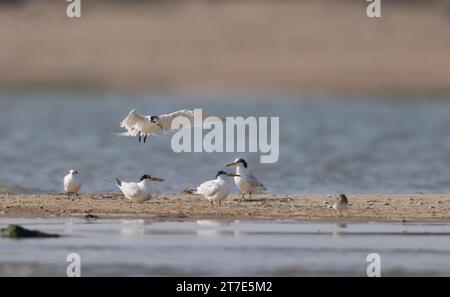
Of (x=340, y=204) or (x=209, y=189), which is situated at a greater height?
(x=209, y=189)

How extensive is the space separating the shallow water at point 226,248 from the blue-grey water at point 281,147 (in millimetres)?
4864

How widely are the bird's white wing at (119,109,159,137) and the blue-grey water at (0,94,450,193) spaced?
3.58ft

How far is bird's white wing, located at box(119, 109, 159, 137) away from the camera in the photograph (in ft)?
67.6

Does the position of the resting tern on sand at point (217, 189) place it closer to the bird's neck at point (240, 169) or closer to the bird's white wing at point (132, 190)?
the bird's white wing at point (132, 190)

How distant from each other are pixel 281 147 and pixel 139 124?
11145 millimetres

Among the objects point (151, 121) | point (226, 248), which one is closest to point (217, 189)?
point (151, 121)

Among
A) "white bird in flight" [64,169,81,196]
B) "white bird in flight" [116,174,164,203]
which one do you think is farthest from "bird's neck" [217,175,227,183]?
"white bird in flight" [64,169,81,196]

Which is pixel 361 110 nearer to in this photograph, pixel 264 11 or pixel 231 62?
pixel 231 62

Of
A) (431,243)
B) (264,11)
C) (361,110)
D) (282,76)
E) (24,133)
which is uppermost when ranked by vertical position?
(264,11)

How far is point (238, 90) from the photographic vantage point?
56188mm

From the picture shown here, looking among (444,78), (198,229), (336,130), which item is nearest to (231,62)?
(444,78)

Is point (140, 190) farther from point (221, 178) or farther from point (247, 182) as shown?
point (247, 182)

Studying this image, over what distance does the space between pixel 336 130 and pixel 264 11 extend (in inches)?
954

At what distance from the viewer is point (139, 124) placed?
20.8 meters
